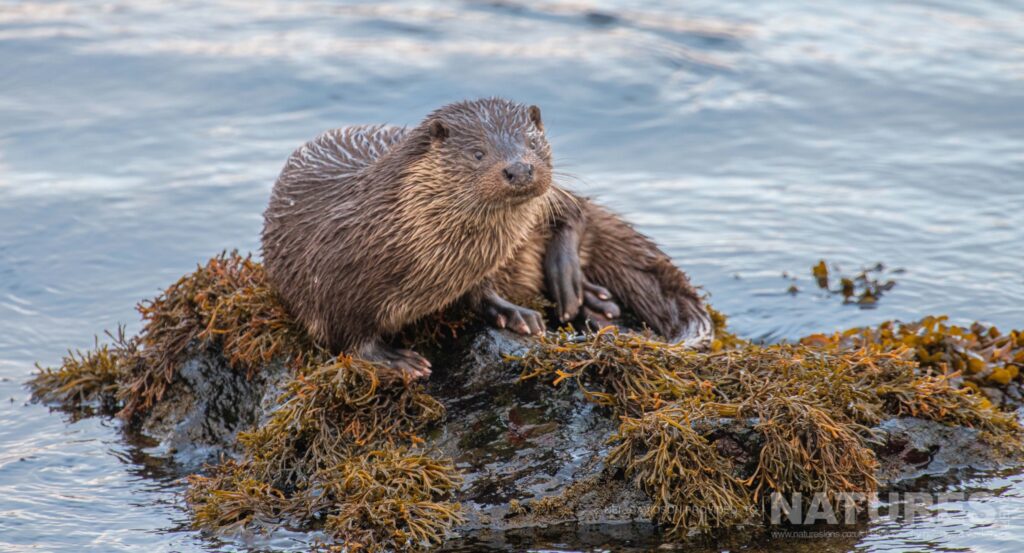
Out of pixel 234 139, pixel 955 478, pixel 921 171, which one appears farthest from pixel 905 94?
pixel 955 478

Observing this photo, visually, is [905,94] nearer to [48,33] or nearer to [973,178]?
[973,178]

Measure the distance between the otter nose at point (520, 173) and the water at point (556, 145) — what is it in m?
1.70

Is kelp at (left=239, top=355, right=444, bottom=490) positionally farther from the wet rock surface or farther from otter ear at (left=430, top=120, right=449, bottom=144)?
otter ear at (left=430, top=120, right=449, bottom=144)

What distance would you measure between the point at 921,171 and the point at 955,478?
556 centimetres

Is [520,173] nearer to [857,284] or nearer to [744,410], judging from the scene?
[744,410]

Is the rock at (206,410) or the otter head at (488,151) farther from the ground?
the otter head at (488,151)

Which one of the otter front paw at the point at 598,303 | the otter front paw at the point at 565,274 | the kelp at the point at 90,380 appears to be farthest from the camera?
the kelp at the point at 90,380

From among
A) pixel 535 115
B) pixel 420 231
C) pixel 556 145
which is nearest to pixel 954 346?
pixel 535 115

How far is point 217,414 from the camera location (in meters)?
5.99

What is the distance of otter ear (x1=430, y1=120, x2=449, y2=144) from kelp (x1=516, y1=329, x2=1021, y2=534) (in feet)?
3.11

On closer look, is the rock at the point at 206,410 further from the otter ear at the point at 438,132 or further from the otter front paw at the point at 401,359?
the otter ear at the point at 438,132

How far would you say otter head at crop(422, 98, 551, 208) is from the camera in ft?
17.2

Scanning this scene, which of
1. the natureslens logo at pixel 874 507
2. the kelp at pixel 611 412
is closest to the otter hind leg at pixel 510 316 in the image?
the kelp at pixel 611 412

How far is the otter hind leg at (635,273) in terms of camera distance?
6355 mm
